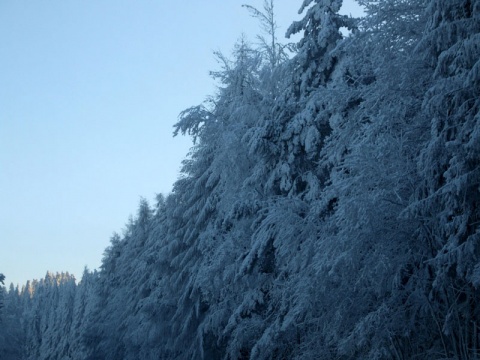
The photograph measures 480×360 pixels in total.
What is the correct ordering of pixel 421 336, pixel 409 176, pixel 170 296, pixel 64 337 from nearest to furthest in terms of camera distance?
pixel 409 176, pixel 421 336, pixel 170 296, pixel 64 337

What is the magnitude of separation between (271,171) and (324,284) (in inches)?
247

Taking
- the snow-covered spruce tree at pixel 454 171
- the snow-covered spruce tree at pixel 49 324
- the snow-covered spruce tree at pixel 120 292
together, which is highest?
the snow-covered spruce tree at pixel 49 324

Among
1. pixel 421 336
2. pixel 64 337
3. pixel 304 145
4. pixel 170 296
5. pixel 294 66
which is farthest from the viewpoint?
pixel 64 337

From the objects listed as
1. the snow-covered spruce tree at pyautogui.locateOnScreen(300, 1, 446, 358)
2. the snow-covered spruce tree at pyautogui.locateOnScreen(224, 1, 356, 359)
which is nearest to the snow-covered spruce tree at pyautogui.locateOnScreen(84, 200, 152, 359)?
the snow-covered spruce tree at pyautogui.locateOnScreen(224, 1, 356, 359)

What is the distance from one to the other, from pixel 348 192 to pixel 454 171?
119 inches

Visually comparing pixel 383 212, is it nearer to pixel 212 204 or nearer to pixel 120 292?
pixel 212 204

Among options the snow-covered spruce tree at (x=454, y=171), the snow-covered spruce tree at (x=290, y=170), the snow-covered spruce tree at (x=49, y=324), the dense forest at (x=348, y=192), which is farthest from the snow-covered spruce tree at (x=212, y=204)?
the snow-covered spruce tree at (x=49, y=324)

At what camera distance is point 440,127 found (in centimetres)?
860

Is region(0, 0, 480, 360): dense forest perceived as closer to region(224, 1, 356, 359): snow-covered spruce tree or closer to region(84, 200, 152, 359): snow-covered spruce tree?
region(224, 1, 356, 359): snow-covered spruce tree

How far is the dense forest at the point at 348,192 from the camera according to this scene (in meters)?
8.30

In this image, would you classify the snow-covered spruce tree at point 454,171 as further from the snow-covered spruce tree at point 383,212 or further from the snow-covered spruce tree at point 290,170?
the snow-covered spruce tree at point 290,170

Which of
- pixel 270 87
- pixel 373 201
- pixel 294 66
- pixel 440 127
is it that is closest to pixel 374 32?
pixel 440 127

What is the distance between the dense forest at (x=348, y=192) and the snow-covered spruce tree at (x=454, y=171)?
3cm

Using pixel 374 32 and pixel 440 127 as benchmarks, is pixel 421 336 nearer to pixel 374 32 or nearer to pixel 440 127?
pixel 440 127
